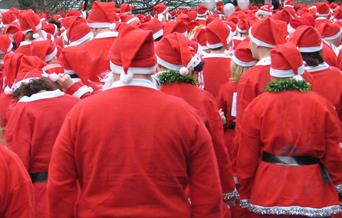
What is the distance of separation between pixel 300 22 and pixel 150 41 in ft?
17.7

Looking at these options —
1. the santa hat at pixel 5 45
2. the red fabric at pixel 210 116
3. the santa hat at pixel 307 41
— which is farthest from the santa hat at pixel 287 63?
the santa hat at pixel 5 45

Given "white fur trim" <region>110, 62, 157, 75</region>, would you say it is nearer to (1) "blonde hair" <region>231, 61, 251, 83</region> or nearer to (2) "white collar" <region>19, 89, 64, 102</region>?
(2) "white collar" <region>19, 89, 64, 102</region>

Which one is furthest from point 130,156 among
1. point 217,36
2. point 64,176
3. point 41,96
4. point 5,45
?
point 5,45

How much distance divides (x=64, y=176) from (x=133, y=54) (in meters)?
0.79

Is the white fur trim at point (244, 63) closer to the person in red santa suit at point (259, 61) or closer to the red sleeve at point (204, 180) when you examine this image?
the person in red santa suit at point (259, 61)

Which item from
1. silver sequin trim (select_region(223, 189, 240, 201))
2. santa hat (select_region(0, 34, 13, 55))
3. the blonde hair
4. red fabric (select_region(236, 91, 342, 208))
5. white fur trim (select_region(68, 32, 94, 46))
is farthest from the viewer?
santa hat (select_region(0, 34, 13, 55))

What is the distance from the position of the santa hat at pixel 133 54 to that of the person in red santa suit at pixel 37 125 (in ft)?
4.80

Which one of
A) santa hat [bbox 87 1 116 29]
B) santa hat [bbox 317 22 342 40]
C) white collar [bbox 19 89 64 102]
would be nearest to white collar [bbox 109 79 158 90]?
white collar [bbox 19 89 64 102]

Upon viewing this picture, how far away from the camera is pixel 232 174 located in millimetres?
5367

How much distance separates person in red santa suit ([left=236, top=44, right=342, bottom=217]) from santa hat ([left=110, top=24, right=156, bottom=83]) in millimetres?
1629

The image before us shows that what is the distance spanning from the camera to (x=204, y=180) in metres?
3.64

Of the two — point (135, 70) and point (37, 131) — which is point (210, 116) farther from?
point (135, 70)

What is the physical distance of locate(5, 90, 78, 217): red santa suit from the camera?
4.93m

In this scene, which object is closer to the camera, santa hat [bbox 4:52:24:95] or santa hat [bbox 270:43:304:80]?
santa hat [bbox 270:43:304:80]
